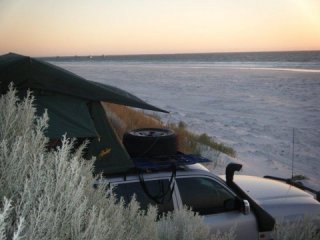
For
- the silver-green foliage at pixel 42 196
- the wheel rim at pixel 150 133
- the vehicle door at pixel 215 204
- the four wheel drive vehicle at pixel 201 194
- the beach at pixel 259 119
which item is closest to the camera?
the silver-green foliage at pixel 42 196

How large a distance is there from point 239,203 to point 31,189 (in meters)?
3.37

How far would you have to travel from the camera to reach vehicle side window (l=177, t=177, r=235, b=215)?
4.80 meters

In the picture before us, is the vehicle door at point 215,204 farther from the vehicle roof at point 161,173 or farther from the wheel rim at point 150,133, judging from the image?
the wheel rim at point 150,133

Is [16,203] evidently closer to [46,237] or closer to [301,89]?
[46,237]

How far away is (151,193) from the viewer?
460cm

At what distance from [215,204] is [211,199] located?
8cm

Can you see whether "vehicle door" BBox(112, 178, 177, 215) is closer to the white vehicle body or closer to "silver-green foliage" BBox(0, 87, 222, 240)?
the white vehicle body

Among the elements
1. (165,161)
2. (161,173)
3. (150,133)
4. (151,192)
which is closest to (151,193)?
(151,192)

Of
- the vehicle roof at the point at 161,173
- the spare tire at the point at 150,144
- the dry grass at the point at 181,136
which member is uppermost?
the spare tire at the point at 150,144

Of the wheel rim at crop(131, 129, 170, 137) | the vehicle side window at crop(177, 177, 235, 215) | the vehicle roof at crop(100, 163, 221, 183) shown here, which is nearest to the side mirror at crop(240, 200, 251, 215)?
the vehicle side window at crop(177, 177, 235, 215)

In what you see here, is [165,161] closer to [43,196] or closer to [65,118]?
[65,118]

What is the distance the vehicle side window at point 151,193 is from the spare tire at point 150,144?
0.77 meters

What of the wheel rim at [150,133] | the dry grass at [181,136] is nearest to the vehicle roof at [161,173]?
the wheel rim at [150,133]

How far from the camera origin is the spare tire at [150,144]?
534cm
